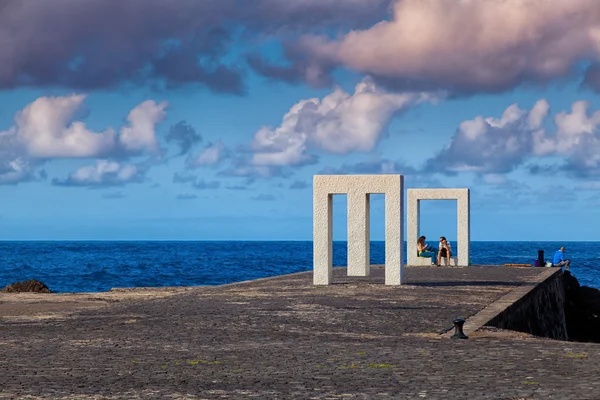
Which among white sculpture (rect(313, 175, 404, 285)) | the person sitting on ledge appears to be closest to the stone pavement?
white sculpture (rect(313, 175, 404, 285))

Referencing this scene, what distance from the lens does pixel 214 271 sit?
75.4 metres

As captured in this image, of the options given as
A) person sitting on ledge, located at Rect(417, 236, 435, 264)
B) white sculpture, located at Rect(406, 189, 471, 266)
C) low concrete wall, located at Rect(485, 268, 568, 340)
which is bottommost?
low concrete wall, located at Rect(485, 268, 568, 340)

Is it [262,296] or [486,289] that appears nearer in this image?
[262,296]

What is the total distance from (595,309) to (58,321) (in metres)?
27.0

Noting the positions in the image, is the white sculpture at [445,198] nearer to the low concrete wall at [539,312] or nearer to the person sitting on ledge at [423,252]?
the person sitting on ledge at [423,252]

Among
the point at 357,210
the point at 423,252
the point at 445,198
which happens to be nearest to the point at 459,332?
the point at 357,210

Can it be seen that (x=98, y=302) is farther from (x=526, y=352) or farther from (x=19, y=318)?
(x=526, y=352)

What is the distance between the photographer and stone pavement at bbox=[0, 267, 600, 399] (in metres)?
8.89

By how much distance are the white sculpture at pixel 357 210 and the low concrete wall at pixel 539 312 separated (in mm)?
3439

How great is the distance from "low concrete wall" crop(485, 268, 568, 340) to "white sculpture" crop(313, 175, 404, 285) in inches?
135

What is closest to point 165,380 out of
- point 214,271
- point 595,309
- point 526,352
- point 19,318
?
point 526,352

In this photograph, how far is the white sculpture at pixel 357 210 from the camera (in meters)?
23.4

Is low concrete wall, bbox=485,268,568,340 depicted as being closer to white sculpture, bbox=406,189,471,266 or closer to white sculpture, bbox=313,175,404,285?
white sculpture, bbox=313,175,404,285

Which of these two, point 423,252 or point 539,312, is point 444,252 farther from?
point 539,312
